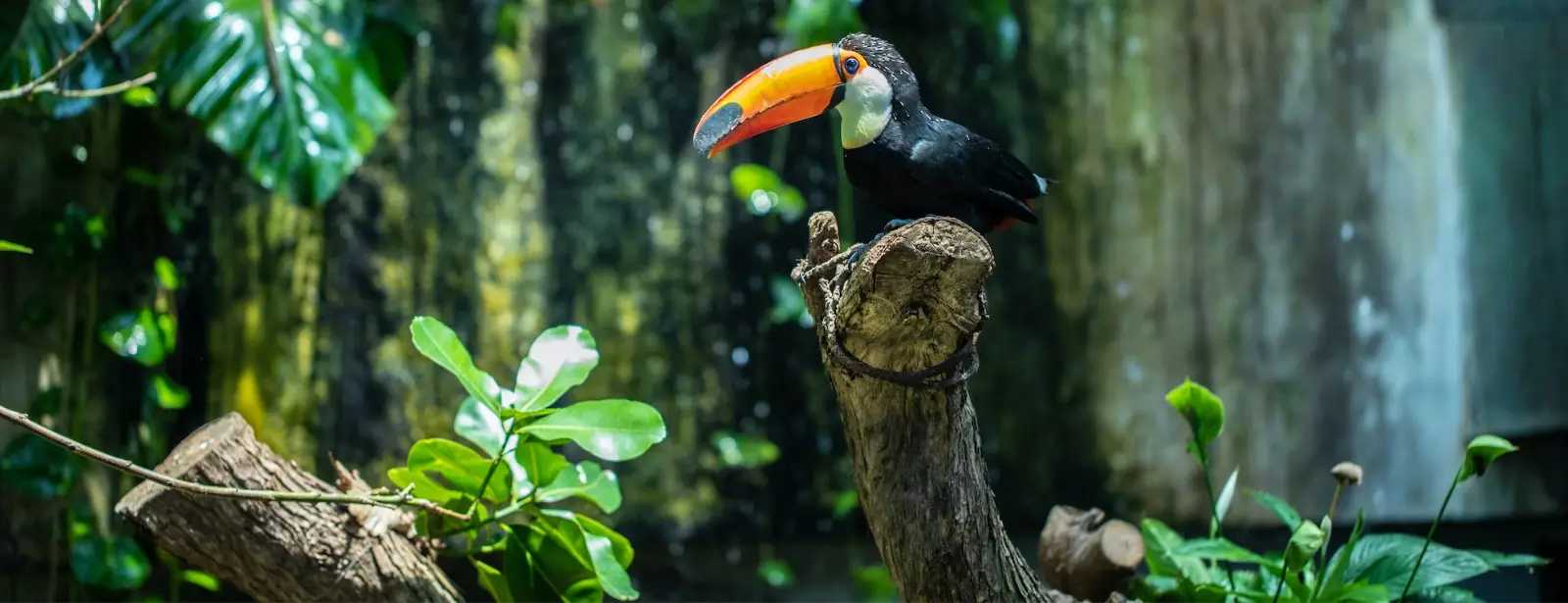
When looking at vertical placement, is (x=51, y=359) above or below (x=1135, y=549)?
above

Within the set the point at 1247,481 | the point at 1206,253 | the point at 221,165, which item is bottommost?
the point at 1247,481

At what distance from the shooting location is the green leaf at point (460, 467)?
136cm

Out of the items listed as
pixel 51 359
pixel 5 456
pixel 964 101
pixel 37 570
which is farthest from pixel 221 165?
pixel 964 101

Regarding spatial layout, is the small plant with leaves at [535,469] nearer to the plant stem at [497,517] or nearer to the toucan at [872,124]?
the plant stem at [497,517]

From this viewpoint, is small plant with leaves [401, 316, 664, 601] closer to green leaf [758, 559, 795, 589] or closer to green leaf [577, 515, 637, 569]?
green leaf [577, 515, 637, 569]

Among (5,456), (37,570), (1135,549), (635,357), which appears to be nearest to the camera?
(1135,549)

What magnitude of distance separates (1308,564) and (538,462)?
40.2 inches

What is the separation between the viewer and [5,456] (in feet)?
6.93

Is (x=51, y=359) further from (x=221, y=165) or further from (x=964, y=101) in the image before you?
(x=964, y=101)

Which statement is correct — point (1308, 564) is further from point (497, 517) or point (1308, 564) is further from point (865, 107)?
point (497, 517)

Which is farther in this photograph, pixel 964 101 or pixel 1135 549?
pixel 964 101

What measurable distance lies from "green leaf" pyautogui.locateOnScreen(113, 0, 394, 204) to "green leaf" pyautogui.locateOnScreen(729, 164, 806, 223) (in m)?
0.71

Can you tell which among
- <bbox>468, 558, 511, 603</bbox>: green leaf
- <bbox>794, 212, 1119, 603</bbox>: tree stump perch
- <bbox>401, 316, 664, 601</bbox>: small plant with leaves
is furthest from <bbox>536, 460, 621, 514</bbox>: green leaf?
<bbox>794, 212, 1119, 603</bbox>: tree stump perch

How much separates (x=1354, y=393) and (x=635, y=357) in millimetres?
1593
